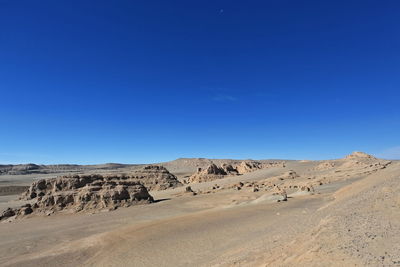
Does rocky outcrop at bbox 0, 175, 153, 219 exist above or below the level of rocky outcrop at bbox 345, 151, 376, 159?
below

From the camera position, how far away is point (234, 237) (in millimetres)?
11641

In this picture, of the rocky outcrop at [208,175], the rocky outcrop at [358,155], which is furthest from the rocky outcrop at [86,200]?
the rocky outcrop at [358,155]

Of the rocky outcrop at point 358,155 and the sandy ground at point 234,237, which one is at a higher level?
the rocky outcrop at point 358,155

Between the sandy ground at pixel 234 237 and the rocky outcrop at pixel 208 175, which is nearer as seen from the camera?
the sandy ground at pixel 234 237

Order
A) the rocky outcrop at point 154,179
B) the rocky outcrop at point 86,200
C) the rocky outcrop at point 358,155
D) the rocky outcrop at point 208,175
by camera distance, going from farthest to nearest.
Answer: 1. the rocky outcrop at point 358,155
2. the rocky outcrop at point 208,175
3. the rocky outcrop at point 154,179
4. the rocky outcrop at point 86,200

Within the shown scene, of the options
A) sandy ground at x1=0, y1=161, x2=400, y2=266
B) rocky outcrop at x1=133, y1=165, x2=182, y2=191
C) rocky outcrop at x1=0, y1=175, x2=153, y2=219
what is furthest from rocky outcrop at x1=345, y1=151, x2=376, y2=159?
rocky outcrop at x1=0, y1=175, x2=153, y2=219

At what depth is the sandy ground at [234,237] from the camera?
609 centimetres

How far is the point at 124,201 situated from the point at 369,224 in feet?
67.7

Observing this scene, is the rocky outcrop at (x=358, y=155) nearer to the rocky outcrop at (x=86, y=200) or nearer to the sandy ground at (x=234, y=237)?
the sandy ground at (x=234, y=237)

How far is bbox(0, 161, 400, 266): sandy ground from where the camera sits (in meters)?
6.09

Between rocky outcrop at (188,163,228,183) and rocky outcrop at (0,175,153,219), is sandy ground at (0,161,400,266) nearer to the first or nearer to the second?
rocky outcrop at (0,175,153,219)

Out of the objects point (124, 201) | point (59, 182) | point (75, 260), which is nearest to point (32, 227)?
point (124, 201)

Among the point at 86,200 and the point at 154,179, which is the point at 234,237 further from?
the point at 154,179

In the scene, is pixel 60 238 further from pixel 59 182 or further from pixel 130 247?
pixel 59 182
